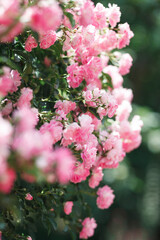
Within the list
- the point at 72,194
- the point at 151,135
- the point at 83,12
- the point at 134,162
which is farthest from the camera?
the point at 134,162

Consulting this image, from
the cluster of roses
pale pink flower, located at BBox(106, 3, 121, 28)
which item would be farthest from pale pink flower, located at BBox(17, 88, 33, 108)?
pale pink flower, located at BBox(106, 3, 121, 28)

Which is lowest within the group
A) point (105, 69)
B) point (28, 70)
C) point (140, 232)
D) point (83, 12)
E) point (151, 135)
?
point (140, 232)

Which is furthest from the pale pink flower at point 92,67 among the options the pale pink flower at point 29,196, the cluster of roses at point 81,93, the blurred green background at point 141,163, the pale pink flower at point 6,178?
the blurred green background at point 141,163

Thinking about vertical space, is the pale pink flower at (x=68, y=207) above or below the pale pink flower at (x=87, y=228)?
above

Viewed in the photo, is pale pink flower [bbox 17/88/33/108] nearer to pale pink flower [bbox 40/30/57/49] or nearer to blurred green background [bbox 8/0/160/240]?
pale pink flower [bbox 40/30/57/49]

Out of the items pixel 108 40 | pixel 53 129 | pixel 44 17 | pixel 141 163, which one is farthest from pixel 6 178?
pixel 141 163

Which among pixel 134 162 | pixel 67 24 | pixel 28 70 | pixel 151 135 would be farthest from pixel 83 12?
pixel 134 162

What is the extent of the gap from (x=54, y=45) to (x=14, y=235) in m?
0.51

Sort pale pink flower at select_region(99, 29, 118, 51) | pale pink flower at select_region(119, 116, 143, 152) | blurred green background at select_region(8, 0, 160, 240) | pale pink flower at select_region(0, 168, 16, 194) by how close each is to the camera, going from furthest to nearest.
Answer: blurred green background at select_region(8, 0, 160, 240)
pale pink flower at select_region(119, 116, 143, 152)
pale pink flower at select_region(99, 29, 118, 51)
pale pink flower at select_region(0, 168, 16, 194)

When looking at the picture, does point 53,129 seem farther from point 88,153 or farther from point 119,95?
point 119,95

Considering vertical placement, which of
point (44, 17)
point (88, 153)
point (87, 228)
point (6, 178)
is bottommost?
point (87, 228)

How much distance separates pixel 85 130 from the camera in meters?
0.97

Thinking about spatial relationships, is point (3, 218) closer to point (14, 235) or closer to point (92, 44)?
point (14, 235)

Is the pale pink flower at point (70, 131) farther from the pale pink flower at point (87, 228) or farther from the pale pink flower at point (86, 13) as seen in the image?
the pale pink flower at point (87, 228)
